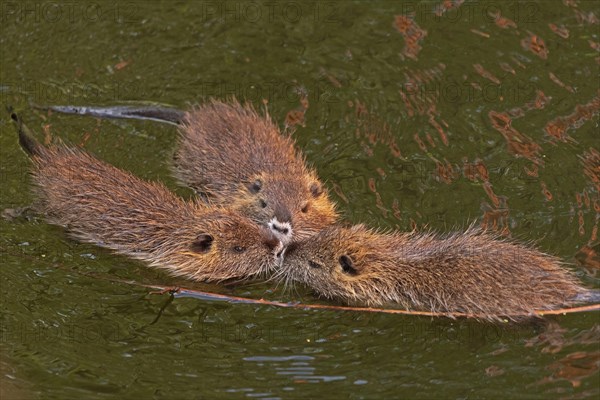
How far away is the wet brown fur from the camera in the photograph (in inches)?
307

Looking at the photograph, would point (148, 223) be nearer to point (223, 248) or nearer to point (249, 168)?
point (223, 248)

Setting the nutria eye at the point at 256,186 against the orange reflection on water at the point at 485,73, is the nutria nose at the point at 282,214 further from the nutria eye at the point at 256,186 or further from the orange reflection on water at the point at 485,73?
the orange reflection on water at the point at 485,73

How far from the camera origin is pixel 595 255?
22.9ft

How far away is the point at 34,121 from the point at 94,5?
5.92ft

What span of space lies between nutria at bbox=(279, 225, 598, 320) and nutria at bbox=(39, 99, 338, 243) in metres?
0.59

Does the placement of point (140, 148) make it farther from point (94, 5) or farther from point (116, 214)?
point (94, 5)

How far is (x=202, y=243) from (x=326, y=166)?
4.89 feet

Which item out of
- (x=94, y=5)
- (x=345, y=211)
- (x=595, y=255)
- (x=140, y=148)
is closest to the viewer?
(x=595, y=255)

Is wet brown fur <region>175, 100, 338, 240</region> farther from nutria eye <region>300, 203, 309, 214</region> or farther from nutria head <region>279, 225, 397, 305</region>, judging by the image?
nutria head <region>279, 225, 397, 305</region>

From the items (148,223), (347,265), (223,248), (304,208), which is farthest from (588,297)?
Result: (148,223)

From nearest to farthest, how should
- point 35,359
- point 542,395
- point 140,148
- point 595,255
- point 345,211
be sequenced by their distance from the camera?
point 542,395 < point 35,359 < point 595,255 < point 345,211 < point 140,148

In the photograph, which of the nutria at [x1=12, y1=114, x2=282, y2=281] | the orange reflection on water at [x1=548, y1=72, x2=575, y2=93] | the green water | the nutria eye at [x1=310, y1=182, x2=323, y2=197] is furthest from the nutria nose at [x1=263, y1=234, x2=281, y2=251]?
the orange reflection on water at [x1=548, y1=72, x2=575, y2=93]

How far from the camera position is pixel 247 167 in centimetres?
812

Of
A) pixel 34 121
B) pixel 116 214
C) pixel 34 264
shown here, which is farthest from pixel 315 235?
pixel 34 121
